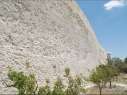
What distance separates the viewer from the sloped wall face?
96.0 feet

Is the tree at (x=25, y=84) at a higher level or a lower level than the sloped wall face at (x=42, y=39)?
lower

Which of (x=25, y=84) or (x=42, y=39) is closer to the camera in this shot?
(x=25, y=84)

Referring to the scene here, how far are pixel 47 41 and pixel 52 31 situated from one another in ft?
8.54

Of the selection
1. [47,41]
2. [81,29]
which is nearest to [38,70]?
[47,41]

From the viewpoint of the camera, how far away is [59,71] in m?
33.0

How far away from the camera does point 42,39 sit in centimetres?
3441

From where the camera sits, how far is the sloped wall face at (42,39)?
96.0 feet

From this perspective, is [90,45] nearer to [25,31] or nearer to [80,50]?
[80,50]

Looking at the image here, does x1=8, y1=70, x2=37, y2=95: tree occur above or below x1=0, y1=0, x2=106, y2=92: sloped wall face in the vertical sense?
below

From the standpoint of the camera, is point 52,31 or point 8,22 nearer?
point 8,22

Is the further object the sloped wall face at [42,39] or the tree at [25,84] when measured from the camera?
the sloped wall face at [42,39]

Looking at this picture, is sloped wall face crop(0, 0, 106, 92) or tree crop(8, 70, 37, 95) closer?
tree crop(8, 70, 37, 95)

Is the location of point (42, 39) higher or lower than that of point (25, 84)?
higher

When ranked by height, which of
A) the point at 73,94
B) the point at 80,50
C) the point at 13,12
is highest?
the point at 13,12
